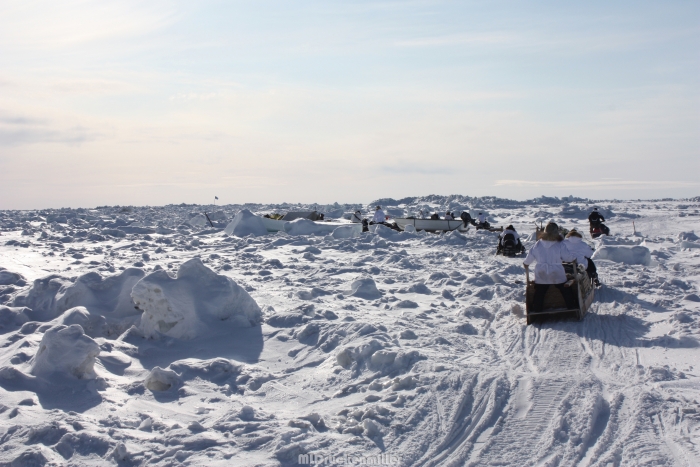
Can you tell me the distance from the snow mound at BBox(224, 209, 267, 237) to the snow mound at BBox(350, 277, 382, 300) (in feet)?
46.1

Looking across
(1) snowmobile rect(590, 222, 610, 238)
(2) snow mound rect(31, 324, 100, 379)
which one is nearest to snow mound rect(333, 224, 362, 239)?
(1) snowmobile rect(590, 222, 610, 238)

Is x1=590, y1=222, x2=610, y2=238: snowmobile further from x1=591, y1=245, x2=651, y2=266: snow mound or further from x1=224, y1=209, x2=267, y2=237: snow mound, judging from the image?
x1=224, y1=209, x2=267, y2=237: snow mound

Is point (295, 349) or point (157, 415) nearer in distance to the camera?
point (157, 415)

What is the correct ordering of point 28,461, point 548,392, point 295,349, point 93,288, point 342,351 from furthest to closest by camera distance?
point 93,288 < point 295,349 < point 342,351 < point 548,392 < point 28,461

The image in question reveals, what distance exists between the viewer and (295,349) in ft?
23.6

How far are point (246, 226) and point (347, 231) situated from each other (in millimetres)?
4946

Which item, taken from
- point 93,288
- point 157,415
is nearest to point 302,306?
point 93,288

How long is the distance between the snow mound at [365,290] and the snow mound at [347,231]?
11.5 metres

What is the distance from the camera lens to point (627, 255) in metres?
13.8

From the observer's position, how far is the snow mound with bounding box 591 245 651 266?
537 inches

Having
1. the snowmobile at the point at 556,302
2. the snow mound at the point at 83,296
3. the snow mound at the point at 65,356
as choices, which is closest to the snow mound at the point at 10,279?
the snow mound at the point at 83,296

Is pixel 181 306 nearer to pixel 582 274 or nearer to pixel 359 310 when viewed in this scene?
pixel 359 310

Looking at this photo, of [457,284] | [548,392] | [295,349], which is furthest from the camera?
[457,284]

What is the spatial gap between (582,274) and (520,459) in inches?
214
